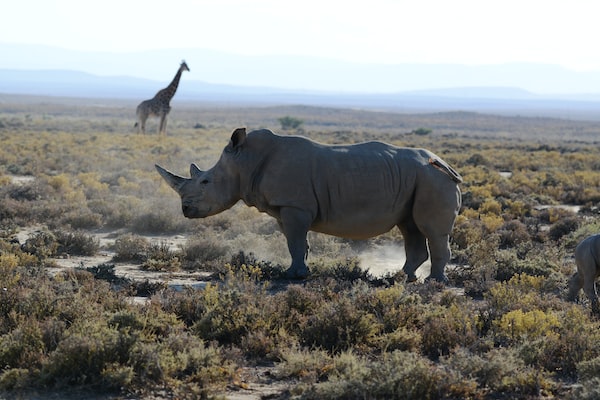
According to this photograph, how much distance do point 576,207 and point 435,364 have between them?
1355 cm

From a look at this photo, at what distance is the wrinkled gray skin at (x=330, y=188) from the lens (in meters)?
10.0

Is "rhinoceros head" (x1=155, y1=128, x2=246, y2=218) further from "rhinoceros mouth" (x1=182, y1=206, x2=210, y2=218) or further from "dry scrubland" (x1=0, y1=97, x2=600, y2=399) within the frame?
"dry scrubland" (x1=0, y1=97, x2=600, y2=399)

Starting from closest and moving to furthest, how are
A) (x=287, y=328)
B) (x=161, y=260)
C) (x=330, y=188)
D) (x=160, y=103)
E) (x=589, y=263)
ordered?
(x=287, y=328) → (x=589, y=263) → (x=330, y=188) → (x=161, y=260) → (x=160, y=103)

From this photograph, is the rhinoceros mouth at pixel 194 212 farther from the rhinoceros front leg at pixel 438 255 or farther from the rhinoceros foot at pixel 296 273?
the rhinoceros front leg at pixel 438 255

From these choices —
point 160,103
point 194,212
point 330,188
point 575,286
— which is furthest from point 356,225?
point 160,103

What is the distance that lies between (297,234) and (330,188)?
70 cm

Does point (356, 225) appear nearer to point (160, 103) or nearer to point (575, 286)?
point (575, 286)

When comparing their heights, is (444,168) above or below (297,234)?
above

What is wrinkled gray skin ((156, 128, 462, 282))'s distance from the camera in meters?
10.0

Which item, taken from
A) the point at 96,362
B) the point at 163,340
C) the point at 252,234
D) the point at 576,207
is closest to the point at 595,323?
the point at 163,340

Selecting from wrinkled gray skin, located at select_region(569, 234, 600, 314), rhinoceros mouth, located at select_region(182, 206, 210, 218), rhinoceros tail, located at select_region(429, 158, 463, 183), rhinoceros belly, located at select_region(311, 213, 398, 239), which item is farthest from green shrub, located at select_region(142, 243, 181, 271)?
wrinkled gray skin, located at select_region(569, 234, 600, 314)

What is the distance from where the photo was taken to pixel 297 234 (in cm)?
995

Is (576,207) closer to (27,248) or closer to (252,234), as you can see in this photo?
(252,234)

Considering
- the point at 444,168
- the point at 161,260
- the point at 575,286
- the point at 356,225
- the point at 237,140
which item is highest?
the point at 237,140
